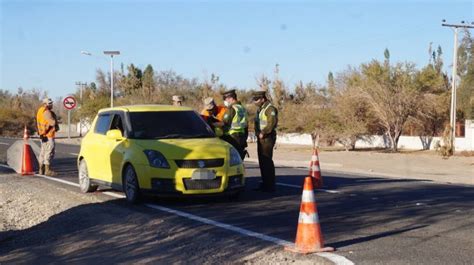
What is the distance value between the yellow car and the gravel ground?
18.3 inches

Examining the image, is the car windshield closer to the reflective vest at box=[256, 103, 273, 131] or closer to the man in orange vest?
the reflective vest at box=[256, 103, 273, 131]

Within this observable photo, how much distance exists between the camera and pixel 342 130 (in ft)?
132

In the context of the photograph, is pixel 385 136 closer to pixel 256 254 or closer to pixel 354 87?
pixel 354 87

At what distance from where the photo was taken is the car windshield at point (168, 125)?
11.0 meters

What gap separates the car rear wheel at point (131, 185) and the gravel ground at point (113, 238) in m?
0.18

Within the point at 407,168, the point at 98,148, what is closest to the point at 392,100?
the point at 407,168

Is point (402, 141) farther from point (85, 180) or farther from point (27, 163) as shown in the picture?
point (85, 180)

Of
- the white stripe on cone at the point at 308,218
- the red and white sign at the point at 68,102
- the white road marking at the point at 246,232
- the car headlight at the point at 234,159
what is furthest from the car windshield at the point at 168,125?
the red and white sign at the point at 68,102

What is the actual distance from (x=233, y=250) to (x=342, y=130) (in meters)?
33.8

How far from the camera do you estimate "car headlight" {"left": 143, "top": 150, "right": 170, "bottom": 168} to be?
1009 centimetres

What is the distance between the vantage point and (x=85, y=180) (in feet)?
41.3

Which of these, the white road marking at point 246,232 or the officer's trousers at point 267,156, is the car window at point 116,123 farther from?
the officer's trousers at point 267,156

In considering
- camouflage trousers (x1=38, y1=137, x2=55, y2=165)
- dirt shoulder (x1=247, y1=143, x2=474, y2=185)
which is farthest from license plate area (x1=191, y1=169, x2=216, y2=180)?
dirt shoulder (x1=247, y1=143, x2=474, y2=185)

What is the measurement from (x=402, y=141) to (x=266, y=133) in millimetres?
35050
